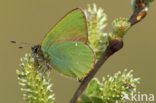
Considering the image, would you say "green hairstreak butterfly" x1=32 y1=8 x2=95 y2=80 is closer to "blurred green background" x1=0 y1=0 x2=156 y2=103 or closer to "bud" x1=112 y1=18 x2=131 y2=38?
"bud" x1=112 y1=18 x2=131 y2=38

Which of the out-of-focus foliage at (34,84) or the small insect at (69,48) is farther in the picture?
the small insect at (69,48)

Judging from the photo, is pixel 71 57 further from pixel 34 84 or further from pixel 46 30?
pixel 46 30

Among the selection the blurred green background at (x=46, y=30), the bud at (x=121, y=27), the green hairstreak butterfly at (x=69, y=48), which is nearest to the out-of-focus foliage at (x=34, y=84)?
the green hairstreak butterfly at (x=69, y=48)

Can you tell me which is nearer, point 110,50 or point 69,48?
point 110,50

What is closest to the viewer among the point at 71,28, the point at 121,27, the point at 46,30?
the point at 121,27

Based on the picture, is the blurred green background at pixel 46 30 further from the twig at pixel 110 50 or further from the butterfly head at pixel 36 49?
the twig at pixel 110 50

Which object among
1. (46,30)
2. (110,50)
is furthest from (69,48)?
(46,30)

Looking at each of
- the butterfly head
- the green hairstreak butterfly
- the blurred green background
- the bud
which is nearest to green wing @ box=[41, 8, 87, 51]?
the green hairstreak butterfly

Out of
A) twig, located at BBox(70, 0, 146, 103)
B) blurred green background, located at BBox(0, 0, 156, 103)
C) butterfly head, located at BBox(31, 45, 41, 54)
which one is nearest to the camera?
twig, located at BBox(70, 0, 146, 103)
